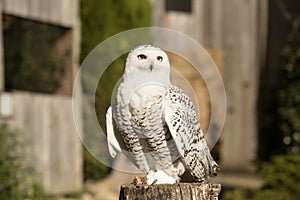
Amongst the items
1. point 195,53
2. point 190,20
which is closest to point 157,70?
point 195,53

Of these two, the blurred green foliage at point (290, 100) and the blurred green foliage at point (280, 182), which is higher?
the blurred green foliage at point (290, 100)

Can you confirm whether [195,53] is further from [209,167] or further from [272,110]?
[209,167]

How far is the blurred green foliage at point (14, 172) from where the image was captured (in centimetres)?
653

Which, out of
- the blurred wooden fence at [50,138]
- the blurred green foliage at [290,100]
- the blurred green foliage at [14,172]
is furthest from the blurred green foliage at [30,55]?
the blurred green foliage at [290,100]

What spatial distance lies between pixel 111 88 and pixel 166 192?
6065mm

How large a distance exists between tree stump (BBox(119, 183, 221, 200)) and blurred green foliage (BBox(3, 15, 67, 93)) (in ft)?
21.9

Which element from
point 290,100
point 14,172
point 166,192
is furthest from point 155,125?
point 290,100

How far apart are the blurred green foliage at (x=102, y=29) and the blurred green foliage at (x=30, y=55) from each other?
23.9 inches

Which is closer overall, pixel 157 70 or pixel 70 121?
pixel 157 70

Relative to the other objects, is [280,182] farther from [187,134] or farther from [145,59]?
[145,59]

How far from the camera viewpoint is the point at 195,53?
36.3ft

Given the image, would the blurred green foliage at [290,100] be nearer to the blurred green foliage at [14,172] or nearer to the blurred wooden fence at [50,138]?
the blurred wooden fence at [50,138]

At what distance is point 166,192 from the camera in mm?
3270

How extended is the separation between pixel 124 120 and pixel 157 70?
0.90 ft
